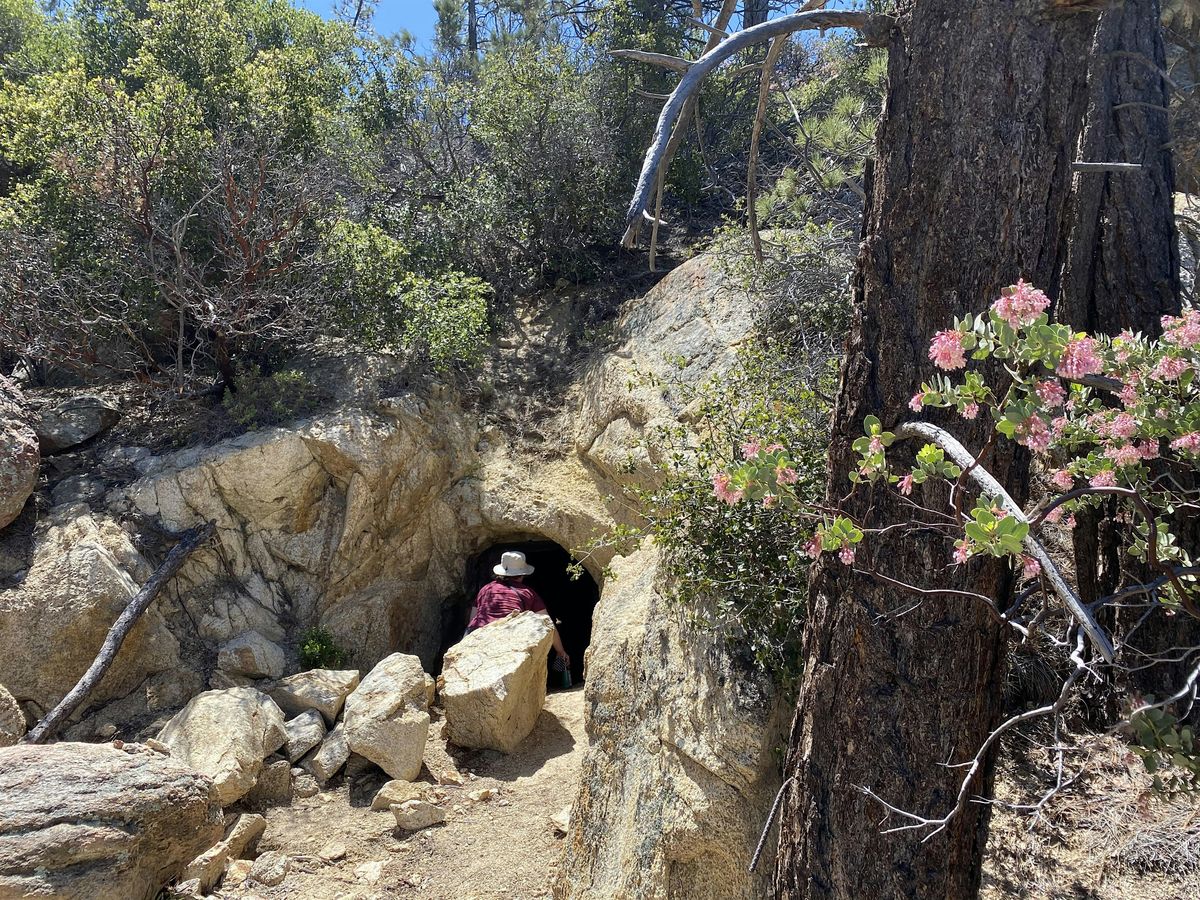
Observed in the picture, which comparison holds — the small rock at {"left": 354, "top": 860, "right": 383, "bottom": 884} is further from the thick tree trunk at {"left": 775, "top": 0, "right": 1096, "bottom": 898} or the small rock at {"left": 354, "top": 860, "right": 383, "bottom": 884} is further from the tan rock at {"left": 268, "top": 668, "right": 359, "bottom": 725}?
the thick tree trunk at {"left": 775, "top": 0, "right": 1096, "bottom": 898}

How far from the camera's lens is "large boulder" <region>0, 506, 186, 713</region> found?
680 cm

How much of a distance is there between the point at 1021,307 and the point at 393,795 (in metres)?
5.27

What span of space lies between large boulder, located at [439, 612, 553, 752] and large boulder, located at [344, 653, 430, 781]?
280 millimetres

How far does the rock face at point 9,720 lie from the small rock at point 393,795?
2.63 meters

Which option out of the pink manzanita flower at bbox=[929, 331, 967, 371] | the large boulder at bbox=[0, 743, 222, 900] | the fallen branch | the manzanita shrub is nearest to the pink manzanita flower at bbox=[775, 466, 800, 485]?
the manzanita shrub

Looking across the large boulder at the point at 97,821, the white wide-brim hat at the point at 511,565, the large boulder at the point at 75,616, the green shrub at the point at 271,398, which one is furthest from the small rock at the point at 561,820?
the green shrub at the point at 271,398

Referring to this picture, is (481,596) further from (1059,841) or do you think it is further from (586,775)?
(1059,841)

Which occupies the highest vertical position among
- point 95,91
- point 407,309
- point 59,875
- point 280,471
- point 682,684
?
point 95,91

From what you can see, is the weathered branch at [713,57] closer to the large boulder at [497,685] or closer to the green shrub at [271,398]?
the large boulder at [497,685]

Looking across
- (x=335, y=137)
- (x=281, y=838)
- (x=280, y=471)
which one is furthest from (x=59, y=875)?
(x=335, y=137)

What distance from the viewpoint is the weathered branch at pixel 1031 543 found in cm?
193

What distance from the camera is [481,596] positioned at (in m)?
7.88

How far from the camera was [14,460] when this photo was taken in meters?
7.15

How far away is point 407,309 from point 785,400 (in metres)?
4.59
